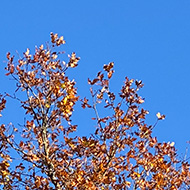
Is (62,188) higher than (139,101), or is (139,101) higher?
(139,101)

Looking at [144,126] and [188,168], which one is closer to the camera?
[144,126]

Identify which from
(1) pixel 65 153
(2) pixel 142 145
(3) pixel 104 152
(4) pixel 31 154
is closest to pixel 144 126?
(2) pixel 142 145

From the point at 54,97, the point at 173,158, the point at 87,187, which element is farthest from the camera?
the point at 173,158

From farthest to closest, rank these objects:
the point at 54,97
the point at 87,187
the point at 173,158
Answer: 1. the point at 173,158
2. the point at 54,97
3. the point at 87,187

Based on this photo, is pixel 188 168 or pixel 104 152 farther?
pixel 188 168

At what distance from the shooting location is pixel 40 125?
18.4 feet

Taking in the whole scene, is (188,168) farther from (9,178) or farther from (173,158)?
(9,178)

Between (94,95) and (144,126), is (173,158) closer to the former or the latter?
(144,126)

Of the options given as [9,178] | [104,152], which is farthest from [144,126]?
[9,178]

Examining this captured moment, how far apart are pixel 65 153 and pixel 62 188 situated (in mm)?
494

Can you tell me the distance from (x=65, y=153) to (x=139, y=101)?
1.29 meters

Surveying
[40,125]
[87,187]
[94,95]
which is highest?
[94,95]

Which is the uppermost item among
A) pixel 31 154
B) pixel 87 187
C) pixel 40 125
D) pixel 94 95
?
pixel 94 95

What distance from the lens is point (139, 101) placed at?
17.9 feet
